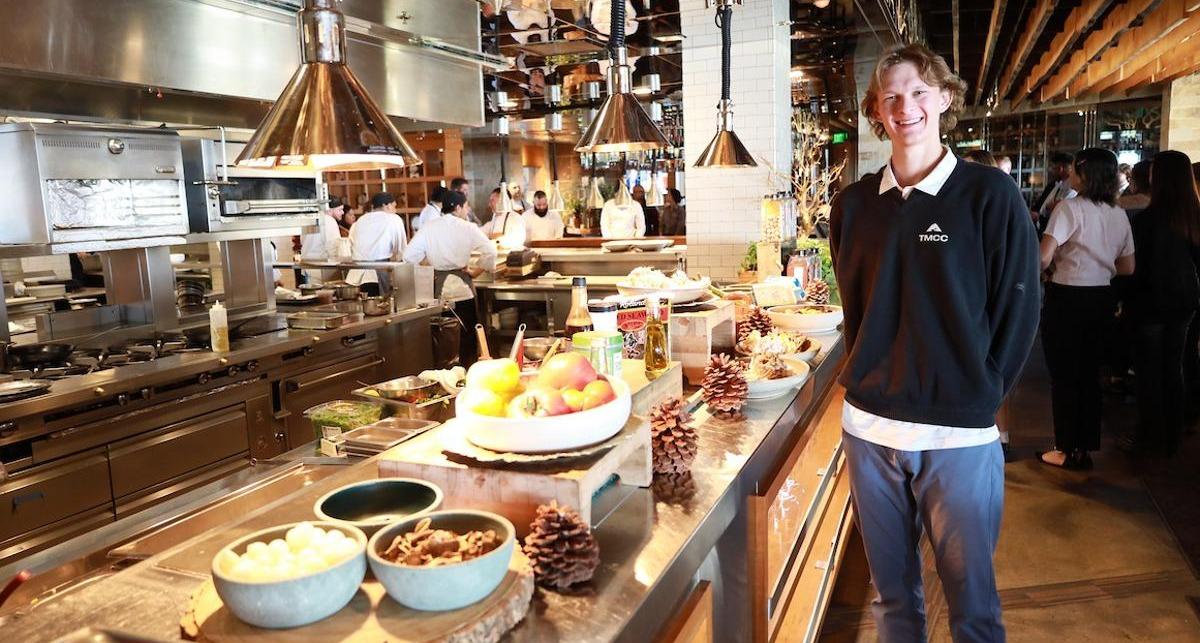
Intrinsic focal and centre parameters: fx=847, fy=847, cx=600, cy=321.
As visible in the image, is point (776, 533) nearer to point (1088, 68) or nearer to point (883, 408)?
point (883, 408)

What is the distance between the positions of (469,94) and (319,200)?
4.67 feet

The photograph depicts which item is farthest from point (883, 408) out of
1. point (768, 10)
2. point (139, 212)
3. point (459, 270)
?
point (459, 270)

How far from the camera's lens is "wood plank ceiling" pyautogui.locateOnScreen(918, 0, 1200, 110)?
7.50 metres

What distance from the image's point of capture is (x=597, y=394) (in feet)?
5.74

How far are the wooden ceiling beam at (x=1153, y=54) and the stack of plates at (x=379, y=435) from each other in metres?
7.45

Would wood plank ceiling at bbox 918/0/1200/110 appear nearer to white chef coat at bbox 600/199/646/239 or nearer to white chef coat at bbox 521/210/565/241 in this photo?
white chef coat at bbox 600/199/646/239

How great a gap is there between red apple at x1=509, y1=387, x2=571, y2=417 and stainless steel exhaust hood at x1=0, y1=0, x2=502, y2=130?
8.85ft

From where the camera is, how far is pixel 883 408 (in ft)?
7.85

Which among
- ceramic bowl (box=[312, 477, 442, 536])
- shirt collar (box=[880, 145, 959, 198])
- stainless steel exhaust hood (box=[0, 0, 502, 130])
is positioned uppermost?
stainless steel exhaust hood (box=[0, 0, 502, 130])

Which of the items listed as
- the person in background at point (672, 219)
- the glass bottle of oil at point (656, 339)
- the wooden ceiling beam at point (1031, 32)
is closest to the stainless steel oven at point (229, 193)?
the glass bottle of oil at point (656, 339)

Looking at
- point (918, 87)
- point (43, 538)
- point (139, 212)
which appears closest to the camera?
point (918, 87)

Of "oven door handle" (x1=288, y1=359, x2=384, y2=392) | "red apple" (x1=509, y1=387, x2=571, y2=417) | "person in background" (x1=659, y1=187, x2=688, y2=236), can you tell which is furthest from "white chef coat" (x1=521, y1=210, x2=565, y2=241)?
"red apple" (x1=509, y1=387, x2=571, y2=417)

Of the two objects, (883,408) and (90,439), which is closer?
(883,408)

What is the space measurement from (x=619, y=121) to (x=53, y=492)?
292 centimetres
